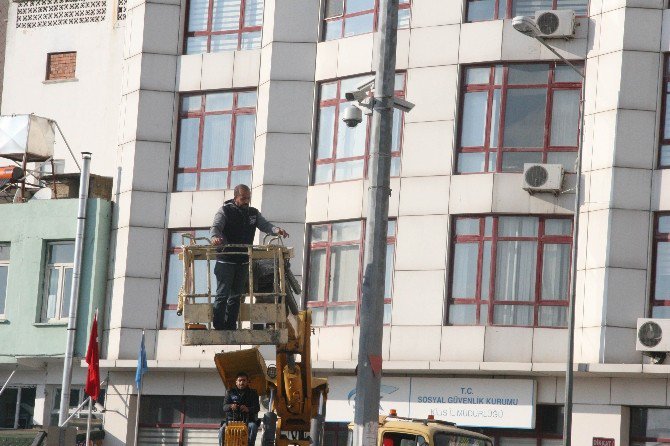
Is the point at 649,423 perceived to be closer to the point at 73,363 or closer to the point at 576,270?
the point at 576,270

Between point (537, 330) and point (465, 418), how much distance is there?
252 cm

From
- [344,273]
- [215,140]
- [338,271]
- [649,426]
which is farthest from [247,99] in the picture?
[649,426]

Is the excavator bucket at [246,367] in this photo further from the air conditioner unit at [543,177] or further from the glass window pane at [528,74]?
the glass window pane at [528,74]

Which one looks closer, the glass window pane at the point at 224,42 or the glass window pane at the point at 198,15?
the glass window pane at the point at 224,42

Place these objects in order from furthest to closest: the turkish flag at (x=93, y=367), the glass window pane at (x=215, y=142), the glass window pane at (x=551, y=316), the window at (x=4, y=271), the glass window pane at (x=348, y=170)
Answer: the window at (x=4, y=271)
the glass window pane at (x=215, y=142)
the glass window pane at (x=348, y=170)
the turkish flag at (x=93, y=367)
the glass window pane at (x=551, y=316)

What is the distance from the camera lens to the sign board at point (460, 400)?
32.2 metres

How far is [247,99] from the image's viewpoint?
119 feet

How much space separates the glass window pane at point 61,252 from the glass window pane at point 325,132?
7.17m

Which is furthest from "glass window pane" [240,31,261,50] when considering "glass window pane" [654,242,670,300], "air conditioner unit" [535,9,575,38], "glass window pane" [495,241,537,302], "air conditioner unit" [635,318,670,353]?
"air conditioner unit" [635,318,670,353]

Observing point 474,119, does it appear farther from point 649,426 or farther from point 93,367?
point 93,367

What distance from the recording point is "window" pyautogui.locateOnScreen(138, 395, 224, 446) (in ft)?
118

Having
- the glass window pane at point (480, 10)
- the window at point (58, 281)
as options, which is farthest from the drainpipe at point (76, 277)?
the glass window pane at point (480, 10)

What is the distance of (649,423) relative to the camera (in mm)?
31266

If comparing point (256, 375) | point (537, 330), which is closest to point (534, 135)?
point (537, 330)
